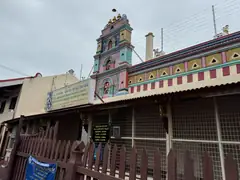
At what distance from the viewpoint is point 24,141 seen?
417 centimetres

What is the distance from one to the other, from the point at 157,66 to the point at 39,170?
574 centimetres

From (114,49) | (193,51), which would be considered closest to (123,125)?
(193,51)

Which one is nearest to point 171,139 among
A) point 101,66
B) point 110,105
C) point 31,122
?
point 110,105

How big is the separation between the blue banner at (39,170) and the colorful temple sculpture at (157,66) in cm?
487

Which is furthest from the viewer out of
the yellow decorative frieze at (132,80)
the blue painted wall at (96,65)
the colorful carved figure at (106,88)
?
the blue painted wall at (96,65)

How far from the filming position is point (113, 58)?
9.66 m

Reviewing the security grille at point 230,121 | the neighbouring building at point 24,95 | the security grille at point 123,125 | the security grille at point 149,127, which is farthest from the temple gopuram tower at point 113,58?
the neighbouring building at point 24,95

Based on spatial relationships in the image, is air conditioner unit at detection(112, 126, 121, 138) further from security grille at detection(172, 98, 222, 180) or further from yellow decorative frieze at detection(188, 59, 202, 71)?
yellow decorative frieze at detection(188, 59, 202, 71)

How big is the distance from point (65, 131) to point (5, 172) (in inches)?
224

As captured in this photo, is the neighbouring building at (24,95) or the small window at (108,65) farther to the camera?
the neighbouring building at (24,95)

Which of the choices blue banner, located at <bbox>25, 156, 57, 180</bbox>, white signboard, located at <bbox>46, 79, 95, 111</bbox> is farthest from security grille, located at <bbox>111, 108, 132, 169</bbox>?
white signboard, located at <bbox>46, 79, 95, 111</bbox>

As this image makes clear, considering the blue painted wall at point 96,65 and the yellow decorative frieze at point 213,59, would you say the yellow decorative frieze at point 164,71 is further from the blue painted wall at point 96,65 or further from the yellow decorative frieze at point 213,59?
the blue painted wall at point 96,65

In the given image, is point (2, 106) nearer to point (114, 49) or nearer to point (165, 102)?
point (114, 49)

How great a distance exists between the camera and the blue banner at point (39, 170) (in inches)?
112
